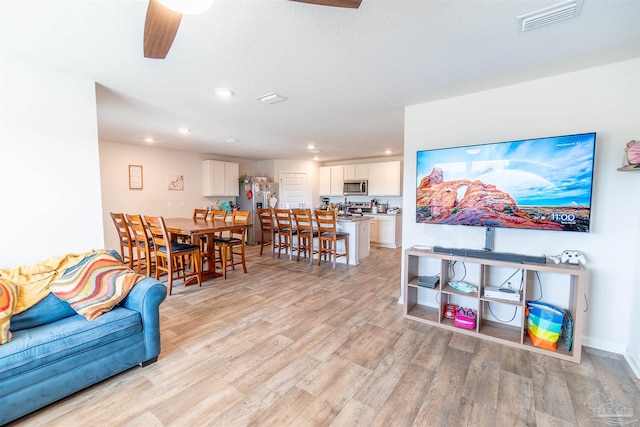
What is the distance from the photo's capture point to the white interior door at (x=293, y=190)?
7594mm

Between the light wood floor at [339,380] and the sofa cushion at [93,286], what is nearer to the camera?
the light wood floor at [339,380]

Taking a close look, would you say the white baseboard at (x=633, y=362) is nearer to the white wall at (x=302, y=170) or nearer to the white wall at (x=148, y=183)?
the white wall at (x=302, y=170)

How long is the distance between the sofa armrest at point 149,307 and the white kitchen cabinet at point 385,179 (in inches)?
225

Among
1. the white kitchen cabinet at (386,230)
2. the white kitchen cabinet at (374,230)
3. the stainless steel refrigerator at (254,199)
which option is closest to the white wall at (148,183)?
the stainless steel refrigerator at (254,199)

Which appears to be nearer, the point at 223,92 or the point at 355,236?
the point at 223,92

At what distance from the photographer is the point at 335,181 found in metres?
7.68

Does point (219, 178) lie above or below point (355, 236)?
above

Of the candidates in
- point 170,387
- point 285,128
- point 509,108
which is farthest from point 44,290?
point 509,108

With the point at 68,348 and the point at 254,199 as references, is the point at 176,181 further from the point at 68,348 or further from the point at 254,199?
the point at 68,348

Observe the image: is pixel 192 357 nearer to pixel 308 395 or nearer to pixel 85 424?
pixel 85 424

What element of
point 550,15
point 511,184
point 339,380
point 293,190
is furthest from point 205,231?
point 293,190

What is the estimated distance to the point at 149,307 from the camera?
77.8 inches

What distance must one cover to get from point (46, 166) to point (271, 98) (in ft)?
6.63

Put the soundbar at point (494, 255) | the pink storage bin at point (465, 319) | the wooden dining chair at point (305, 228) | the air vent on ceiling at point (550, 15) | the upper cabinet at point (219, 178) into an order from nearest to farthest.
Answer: the air vent on ceiling at point (550, 15), the soundbar at point (494, 255), the pink storage bin at point (465, 319), the wooden dining chair at point (305, 228), the upper cabinet at point (219, 178)
